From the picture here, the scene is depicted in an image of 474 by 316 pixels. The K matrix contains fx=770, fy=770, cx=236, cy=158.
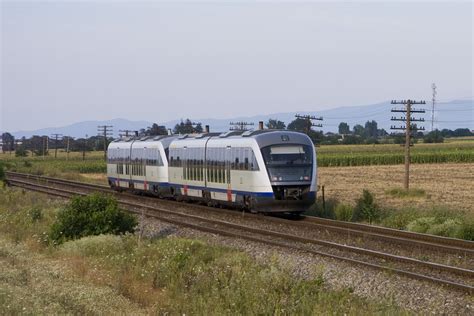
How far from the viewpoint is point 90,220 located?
790 inches

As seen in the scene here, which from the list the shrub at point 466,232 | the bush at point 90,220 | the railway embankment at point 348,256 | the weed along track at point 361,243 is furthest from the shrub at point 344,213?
the bush at point 90,220

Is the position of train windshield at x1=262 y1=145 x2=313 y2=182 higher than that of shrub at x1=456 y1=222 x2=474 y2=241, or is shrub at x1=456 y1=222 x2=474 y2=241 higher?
train windshield at x1=262 y1=145 x2=313 y2=182

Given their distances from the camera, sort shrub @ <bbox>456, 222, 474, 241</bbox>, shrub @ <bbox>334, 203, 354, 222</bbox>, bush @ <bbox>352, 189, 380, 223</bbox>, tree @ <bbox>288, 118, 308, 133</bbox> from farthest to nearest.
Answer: tree @ <bbox>288, 118, 308, 133</bbox> → shrub @ <bbox>334, 203, 354, 222</bbox> → bush @ <bbox>352, 189, 380, 223</bbox> → shrub @ <bbox>456, 222, 474, 241</bbox>

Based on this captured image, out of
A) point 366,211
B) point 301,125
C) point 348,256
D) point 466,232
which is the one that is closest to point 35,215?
point 366,211

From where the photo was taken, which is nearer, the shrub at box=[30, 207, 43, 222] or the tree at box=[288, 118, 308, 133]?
the shrub at box=[30, 207, 43, 222]

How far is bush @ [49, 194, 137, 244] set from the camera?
65.2 ft

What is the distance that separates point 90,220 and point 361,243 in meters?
7.01

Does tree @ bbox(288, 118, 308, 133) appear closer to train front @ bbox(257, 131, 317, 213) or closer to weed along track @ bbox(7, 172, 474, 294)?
train front @ bbox(257, 131, 317, 213)

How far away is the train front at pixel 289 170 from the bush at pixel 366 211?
5.99ft

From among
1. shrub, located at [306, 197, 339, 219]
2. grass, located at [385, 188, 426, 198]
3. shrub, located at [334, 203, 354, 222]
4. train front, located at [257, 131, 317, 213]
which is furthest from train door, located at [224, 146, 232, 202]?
grass, located at [385, 188, 426, 198]

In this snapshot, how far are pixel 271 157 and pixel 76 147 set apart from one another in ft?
470

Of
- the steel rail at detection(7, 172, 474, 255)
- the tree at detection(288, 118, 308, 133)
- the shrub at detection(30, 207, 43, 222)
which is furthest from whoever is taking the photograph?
the tree at detection(288, 118, 308, 133)

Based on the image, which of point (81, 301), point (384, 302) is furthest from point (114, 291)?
point (384, 302)

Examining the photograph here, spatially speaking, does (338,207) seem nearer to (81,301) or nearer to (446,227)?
(446,227)
